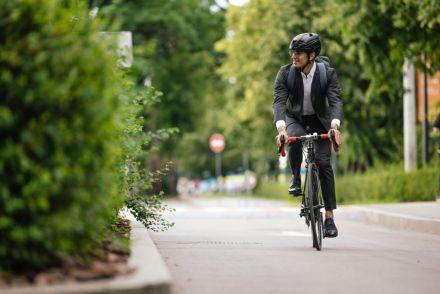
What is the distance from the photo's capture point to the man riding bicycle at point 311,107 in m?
10.2

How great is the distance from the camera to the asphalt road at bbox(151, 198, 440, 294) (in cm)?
702

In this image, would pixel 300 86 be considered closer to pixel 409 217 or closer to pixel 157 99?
pixel 157 99

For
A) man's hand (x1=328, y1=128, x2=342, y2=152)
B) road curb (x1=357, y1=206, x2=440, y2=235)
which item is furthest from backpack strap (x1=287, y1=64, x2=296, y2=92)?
road curb (x1=357, y1=206, x2=440, y2=235)

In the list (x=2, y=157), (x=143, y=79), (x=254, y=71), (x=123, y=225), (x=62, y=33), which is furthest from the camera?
(x=143, y=79)

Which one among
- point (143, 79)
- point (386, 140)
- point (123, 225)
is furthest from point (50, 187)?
point (143, 79)

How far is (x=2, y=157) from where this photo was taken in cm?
503

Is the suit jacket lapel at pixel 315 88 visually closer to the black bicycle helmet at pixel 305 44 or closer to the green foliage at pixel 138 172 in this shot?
the black bicycle helmet at pixel 305 44

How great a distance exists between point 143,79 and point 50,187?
142 feet

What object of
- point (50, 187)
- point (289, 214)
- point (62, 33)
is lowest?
point (289, 214)

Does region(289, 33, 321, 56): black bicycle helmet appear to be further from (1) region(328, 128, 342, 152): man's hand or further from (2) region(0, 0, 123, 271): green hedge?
(2) region(0, 0, 123, 271): green hedge

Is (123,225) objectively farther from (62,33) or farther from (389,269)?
(62,33)

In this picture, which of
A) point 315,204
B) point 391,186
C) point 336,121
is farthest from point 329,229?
point 391,186

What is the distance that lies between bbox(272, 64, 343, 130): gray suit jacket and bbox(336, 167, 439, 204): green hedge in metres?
11.8

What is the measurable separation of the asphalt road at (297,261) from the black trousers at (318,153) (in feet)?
1.77
